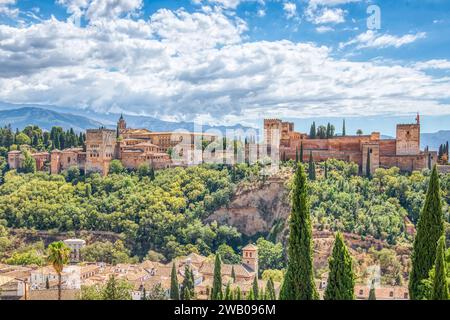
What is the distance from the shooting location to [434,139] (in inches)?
1321

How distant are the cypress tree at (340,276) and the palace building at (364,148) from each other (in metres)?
21.8

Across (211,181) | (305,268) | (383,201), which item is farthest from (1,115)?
(305,268)

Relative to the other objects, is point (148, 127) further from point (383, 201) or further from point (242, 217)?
point (383, 201)

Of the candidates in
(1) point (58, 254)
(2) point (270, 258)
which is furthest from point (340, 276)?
(2) point (270, 258)

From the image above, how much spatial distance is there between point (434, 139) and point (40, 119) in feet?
117

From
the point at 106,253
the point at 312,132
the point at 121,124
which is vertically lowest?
the point at 106,253

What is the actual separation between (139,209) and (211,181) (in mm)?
4815

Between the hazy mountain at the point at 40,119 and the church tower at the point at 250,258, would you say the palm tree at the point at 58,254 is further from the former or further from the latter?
the hazy mountain at the point at 40,119

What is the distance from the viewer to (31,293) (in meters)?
19.1

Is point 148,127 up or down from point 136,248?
up

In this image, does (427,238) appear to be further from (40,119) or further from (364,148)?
(40,119)

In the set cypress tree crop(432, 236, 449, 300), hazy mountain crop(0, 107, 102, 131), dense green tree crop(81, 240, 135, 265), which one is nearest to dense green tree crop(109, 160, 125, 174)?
dense green tree crop(81, 240, 135, 265)
